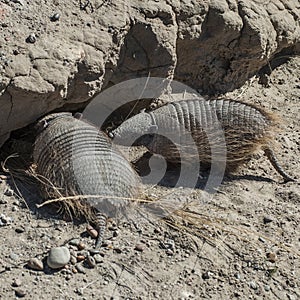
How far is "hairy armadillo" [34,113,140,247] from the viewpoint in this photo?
4527 mm

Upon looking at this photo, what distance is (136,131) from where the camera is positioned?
5.41 m

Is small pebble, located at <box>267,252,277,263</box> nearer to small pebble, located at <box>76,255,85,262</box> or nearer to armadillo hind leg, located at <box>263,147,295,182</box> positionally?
armadillo hind leg, located at <box>263,147,295,182</box>

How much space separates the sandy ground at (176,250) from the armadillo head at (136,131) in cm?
59

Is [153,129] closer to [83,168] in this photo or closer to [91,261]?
[83,168]

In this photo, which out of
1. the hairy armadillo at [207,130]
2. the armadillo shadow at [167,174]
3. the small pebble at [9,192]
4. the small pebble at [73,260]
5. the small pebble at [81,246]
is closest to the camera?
the small pebble at [73,260]

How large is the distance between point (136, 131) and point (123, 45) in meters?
0.70

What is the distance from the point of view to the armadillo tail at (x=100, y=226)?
14.1 feet

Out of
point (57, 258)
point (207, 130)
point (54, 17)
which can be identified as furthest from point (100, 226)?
point (54, 17)

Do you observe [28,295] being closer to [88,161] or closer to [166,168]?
[88,161]

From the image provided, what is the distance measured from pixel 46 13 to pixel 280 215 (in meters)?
2.29

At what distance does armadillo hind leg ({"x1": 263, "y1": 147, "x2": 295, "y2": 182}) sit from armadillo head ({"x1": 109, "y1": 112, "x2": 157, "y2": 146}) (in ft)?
3.08

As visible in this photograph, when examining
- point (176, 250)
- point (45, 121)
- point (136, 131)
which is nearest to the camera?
point (176, 250)

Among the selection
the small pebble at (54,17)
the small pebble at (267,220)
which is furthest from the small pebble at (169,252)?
the small pebble at (54,17)

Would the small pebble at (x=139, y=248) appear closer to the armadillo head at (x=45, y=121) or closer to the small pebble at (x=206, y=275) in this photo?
the small pebble at (x=206, y=275)
